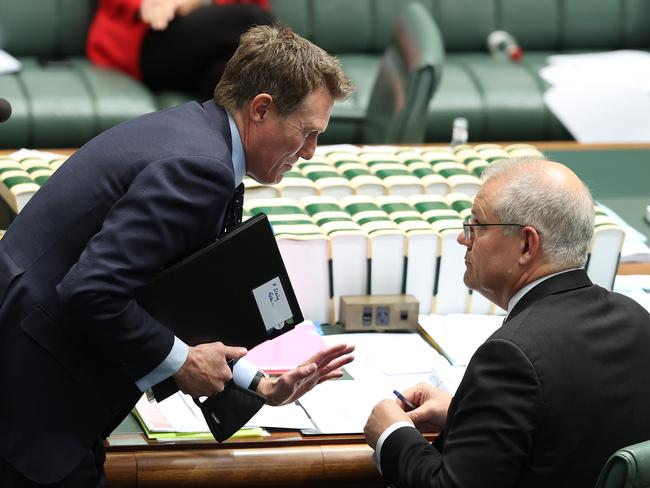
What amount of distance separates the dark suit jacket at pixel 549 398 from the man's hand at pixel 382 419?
14 cm

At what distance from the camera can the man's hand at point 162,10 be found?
521 cm

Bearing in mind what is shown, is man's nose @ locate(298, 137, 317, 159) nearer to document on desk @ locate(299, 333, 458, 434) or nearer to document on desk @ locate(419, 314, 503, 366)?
document on desk @ locate(299, 333, 458, 434)

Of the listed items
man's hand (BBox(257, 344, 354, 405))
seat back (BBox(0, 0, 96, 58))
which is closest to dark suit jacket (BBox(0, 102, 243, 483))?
man's hand (BBox(257, 344, 354, 405))

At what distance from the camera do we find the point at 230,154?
6.51 feet

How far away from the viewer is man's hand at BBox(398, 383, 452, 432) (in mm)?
2182

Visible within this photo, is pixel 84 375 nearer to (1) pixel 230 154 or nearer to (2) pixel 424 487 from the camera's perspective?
(1) pixel 230 154

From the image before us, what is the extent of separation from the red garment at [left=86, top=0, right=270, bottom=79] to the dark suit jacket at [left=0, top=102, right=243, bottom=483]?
343 cm

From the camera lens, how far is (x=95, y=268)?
182cm

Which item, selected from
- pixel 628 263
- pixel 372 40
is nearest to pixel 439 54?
pixel 628 263

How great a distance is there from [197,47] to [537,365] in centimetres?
367

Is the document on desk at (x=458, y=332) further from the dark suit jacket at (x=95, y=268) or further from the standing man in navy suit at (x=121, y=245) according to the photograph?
the dark suit jacket at (x=95, y=268)

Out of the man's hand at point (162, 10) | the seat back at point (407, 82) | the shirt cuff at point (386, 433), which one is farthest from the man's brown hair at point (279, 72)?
the man's hand at point (162, 10)

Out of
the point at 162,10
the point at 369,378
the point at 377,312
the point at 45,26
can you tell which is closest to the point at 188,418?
the point at 369,378

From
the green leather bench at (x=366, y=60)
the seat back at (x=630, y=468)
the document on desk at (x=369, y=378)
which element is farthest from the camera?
the green leather bench at (x=366, y=60)
